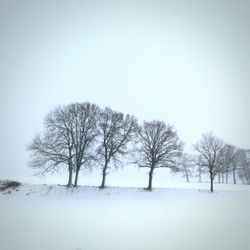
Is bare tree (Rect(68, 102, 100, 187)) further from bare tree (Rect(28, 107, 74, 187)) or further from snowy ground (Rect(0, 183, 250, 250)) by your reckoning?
snowy ground (Rect(0, 183, 250, 250))

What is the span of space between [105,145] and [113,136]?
1.46m

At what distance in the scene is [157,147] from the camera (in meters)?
27.2

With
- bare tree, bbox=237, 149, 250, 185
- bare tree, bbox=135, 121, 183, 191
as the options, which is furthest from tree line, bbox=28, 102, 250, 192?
bare tree, bbox=237, 149, 250, 185

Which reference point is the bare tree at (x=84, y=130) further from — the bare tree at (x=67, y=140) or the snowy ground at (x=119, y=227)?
the snowy ground at (x=119, y=227)

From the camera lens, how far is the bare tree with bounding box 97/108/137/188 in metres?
26.0

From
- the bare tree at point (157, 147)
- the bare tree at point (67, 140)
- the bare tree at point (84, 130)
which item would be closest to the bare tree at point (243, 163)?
the bare tree at point (157, 147)

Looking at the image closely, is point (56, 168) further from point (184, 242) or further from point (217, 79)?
point (217, 79)

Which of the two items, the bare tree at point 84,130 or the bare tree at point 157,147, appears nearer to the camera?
the bare tree at point 84,130

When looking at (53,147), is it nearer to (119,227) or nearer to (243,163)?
(119,227)

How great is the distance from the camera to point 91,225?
1005 centimetres

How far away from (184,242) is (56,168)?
19.8m

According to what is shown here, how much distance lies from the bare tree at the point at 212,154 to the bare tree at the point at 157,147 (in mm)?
3937

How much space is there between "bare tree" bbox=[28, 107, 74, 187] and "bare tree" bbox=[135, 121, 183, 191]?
28.4ft

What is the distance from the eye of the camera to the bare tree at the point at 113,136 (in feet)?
85.4
